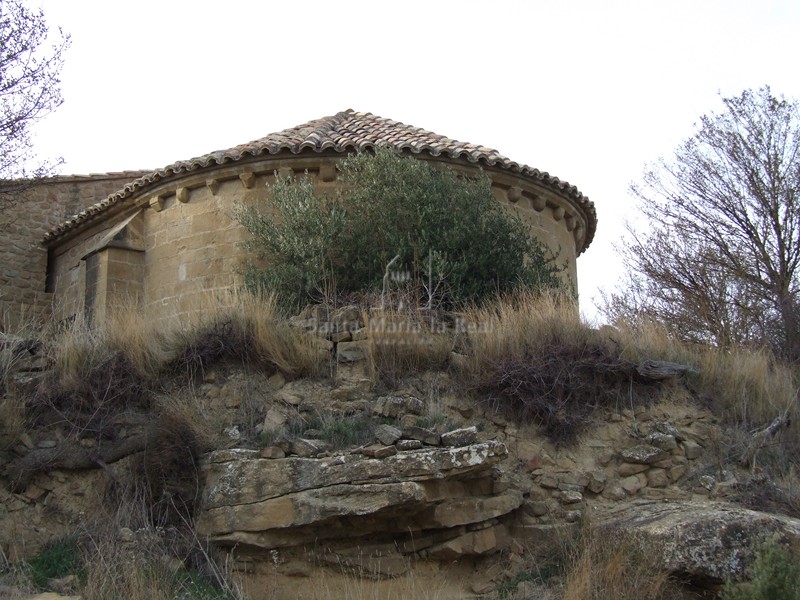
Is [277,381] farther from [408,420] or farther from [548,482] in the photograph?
[548,482]

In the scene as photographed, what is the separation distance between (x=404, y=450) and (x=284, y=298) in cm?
368

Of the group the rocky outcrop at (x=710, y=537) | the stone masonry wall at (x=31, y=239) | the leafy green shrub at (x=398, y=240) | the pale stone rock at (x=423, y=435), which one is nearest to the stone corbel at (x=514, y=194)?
the leafy green shrub at (x=398, y=240)

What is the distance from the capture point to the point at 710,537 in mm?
5773

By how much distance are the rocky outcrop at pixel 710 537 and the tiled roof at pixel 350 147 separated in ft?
21.2

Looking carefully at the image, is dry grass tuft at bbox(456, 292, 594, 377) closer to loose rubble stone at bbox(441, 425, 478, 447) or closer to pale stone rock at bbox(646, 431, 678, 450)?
loose rubble stone at bbox(441, 425, 478, 447)

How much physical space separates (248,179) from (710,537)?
793 centimetres

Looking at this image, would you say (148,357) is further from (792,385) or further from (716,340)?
(716,340)

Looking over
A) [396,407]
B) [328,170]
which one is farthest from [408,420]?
[328,170]

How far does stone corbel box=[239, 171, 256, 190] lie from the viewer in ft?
38.2

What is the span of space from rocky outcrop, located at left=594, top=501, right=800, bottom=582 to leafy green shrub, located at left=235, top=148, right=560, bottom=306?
373 centimetres

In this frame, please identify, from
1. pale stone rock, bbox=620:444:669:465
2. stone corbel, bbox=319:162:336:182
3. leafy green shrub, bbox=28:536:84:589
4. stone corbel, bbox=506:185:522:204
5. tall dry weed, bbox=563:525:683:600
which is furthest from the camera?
stone corbel, bbox=506:185:522:204

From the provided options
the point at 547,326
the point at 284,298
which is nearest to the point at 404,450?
the point at 547,326

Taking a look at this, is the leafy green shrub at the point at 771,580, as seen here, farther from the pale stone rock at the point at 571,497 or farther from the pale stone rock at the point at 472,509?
the pale stone rock at the point at 472,509

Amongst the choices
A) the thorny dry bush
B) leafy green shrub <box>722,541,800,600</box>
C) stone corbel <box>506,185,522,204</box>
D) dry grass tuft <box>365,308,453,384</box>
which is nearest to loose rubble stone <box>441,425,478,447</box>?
the thorny dry bush
